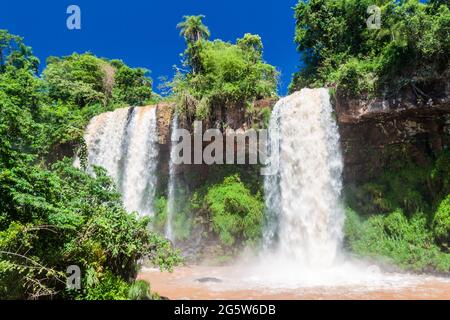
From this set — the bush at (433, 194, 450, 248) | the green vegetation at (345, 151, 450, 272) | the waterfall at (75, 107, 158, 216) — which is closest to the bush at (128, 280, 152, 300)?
the green vegetation at (345, 151, 450, 272)

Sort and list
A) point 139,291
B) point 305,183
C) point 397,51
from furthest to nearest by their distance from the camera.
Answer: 1. point 305,183
2. point 397,51
3. point 139,291

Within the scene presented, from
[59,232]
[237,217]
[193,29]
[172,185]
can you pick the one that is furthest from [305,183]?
[193,29]

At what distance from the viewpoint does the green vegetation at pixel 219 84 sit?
19609mm

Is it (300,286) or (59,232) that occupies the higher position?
(59,232)

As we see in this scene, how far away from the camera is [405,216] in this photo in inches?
621

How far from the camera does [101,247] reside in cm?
851

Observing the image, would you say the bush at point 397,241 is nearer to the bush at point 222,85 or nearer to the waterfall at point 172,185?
the bush at point 222,85

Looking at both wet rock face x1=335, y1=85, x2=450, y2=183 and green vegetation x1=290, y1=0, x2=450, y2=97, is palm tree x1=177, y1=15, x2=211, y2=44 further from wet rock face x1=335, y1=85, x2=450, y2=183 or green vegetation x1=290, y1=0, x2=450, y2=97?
wet rock face x1=335, y1=85, x2=450, y2=183

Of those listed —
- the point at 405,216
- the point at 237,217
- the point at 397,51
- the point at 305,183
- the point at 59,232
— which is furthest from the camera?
the point at 237,217

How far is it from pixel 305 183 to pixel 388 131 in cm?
413

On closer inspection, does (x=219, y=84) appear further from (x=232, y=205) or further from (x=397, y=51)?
(x=397, y=51)

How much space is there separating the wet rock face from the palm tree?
2034 cm
